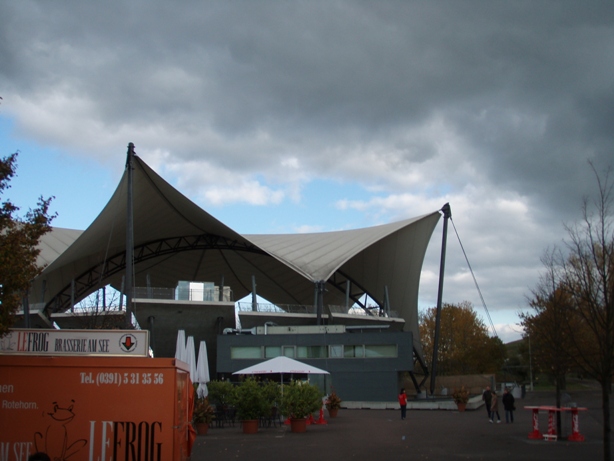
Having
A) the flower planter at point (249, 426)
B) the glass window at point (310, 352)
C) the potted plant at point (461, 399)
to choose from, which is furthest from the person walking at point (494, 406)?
the glass window at point (310, 352)

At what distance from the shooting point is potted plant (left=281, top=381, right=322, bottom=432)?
19.9 metres

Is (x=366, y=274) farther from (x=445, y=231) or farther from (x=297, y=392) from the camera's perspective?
(x=297, y=392)

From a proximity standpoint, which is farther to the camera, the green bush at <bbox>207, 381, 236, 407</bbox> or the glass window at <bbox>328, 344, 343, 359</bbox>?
the glass window at <bbox>328, 344, 343, 359</bbox>

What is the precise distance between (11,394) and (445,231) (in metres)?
45.4

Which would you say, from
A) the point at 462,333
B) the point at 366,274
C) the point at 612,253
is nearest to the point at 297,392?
the point at 612,253

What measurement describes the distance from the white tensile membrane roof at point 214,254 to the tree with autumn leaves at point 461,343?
65.4ft

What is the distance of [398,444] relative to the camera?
1631 centimetres

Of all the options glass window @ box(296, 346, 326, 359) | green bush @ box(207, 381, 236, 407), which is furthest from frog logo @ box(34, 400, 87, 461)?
glass window @ box(296, 346, 326, 359)

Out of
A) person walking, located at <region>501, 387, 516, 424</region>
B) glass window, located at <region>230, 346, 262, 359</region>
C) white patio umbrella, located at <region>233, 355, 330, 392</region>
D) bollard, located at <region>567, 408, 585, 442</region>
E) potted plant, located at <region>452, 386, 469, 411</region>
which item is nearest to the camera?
bollard, located at <region>567, 408, 585, 442</region>

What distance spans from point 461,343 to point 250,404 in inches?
2531

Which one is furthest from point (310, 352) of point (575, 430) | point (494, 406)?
point (575, 430)

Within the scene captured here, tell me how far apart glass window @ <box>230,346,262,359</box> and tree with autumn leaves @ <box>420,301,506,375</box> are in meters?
44.3

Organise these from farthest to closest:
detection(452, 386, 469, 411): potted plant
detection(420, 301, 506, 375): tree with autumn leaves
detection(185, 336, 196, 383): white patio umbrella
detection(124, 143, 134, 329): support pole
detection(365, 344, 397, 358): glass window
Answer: detection(420, 301, 506, 375): tree with autumn leaves < detection(365, 344, 397, 358): glass window < detection(452, 386, 469, 411): potted plant < detection(185, 336, 196, 383): white patio umbrella < detection(124, 143, 134, 329): support pole

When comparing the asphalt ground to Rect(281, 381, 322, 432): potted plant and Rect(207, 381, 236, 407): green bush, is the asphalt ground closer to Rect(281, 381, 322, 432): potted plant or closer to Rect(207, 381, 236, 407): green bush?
Rect(281, 381, 322, 432): potted plant
